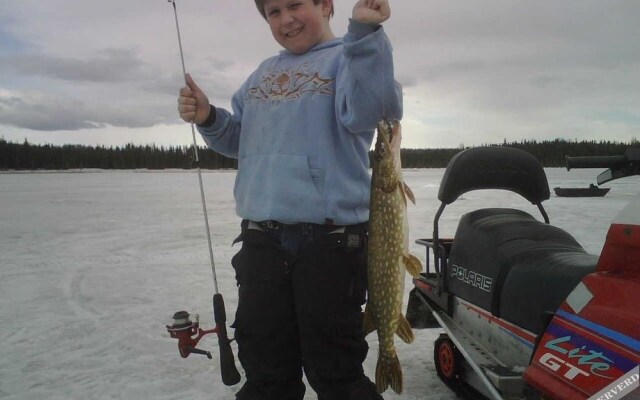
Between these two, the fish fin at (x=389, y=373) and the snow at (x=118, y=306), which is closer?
the fish fin at (x=389, y=373)

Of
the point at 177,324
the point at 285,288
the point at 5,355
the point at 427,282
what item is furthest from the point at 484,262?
the point at 5,355

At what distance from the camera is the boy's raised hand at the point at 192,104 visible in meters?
2.57

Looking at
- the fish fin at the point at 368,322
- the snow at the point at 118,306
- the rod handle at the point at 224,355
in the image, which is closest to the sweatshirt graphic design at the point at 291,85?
the fish fin at the point at 368,322

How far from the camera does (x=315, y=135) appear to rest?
2.30m

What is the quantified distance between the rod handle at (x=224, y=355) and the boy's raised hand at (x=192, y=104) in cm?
97

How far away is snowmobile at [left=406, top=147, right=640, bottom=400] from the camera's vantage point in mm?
1570

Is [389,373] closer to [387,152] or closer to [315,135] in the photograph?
[387,152]

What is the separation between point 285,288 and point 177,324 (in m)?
0.87

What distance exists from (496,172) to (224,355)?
6.21ft

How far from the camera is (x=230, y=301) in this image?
452 centimetres

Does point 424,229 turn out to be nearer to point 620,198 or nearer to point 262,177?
point 262,177

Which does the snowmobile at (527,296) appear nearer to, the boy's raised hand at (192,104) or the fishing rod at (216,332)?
the fishing rod at (216,332)

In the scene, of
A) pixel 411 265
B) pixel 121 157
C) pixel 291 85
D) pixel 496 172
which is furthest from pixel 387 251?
pixel 121 157

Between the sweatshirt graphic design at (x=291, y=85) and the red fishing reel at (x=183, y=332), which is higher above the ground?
the sweatshirt graphic design at (x=291, y=85)
